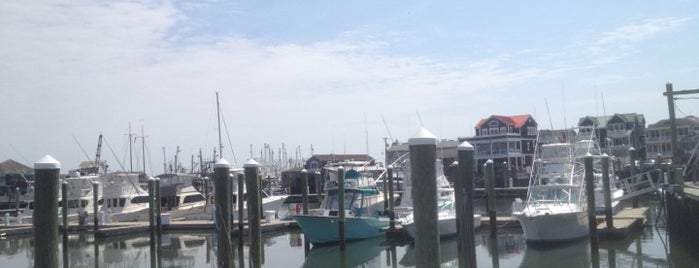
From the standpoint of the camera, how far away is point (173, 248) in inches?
1203

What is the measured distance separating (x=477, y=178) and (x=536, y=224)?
49.9 meters

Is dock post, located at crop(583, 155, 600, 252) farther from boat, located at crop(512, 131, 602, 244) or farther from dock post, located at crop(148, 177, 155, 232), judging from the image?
dock post, located at crop(148, 177, 155, 232)

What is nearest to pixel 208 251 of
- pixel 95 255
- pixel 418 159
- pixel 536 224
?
pixel 95 255

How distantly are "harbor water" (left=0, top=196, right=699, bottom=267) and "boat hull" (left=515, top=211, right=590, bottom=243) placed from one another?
1.58 feet

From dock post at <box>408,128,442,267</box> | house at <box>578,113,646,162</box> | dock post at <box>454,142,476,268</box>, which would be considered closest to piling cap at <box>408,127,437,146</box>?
dock post at <box>408,128,442,267</box>

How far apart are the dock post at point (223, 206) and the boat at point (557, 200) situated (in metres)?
14.7

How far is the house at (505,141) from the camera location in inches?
3135

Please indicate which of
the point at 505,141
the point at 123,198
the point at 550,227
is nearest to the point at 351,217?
the point at 550,227

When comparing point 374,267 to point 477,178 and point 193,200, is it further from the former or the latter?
point 477,178

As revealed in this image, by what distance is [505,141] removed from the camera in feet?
261

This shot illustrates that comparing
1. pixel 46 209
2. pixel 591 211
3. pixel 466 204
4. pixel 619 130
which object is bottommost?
pixel 591 211

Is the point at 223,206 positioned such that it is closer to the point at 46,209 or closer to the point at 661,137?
the point at 46,209

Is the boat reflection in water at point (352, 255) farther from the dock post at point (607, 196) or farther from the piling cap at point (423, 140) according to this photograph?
the piling cap at point (423, 140)

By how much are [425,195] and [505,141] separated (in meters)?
72.7
